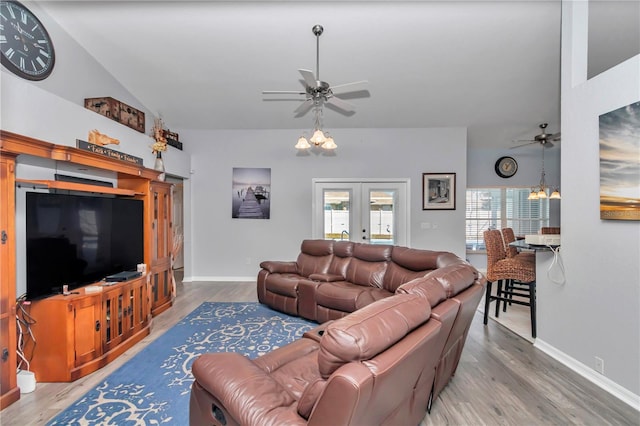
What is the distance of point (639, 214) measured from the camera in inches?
76.6

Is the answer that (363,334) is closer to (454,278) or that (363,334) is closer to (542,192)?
(454,278)

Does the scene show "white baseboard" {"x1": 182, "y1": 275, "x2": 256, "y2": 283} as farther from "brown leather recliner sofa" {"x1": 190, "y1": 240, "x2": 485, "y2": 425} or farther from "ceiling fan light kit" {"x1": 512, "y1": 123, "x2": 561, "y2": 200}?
"ceiling fan light kit" {"x1": 512, "y1": 123, "x2": 561, "y2": 200}

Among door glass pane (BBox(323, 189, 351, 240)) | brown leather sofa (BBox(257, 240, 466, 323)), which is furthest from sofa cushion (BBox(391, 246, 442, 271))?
door glass pane (BBox(323, 189, 351, 240))

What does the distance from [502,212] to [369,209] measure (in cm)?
366

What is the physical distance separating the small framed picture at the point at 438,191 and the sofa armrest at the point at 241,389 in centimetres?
490

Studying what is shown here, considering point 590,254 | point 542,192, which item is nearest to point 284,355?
point 590,254

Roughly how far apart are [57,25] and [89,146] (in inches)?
69.0

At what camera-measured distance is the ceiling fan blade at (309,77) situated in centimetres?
252

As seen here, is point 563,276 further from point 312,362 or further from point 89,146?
point 89,146

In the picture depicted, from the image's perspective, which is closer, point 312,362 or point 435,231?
point 312,362

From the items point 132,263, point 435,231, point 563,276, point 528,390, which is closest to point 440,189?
point 435,231

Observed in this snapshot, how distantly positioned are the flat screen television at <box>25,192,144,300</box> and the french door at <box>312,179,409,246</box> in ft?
10.6

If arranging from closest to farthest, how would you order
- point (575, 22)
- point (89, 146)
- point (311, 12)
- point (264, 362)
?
point (264, 362), point (575, 22), point (89, 146), point (311, 12)

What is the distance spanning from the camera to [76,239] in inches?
100
